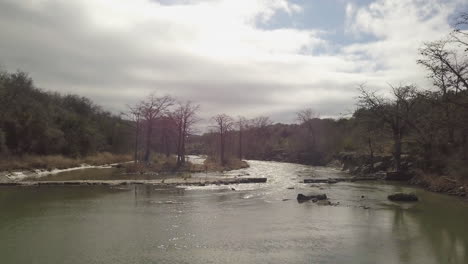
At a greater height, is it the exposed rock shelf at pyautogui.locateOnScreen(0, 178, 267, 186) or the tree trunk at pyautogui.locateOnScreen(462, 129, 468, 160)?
the tree trunk at pyautogui.locateOnScreen(462, 129, 468, 160)

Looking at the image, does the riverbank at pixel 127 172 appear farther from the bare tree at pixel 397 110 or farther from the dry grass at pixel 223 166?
the bare tree at pixel 397 110

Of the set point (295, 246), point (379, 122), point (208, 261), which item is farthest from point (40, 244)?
point (379, 122)

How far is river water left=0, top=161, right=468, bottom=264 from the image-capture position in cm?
1195

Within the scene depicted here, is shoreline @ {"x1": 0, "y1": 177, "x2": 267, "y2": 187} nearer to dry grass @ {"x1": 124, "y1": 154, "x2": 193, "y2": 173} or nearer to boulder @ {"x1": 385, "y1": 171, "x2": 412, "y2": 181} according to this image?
dry grass @ {"x1": 124, "y1": 154, "x2": 193, "y2": 173}

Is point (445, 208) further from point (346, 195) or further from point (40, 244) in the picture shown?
point (40, 244)

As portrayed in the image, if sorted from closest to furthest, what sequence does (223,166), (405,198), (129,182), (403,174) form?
1. (405,198)
2. (129,182)
3. (403,174)
4. (223,166)

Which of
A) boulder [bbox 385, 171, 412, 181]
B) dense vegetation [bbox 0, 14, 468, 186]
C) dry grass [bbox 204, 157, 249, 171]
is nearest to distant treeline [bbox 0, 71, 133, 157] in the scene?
dense vegetation [bbox 0, 14, 468, 186]

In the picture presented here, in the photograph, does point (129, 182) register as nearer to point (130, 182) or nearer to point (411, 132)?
point (130, 182)

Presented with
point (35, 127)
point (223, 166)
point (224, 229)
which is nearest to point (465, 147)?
point (224, 229)

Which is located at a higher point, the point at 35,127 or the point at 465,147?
the point at 35,127

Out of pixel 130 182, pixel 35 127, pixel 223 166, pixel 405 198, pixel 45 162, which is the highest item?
pixel 35 127

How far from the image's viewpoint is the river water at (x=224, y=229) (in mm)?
11945

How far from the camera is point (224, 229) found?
15.5m

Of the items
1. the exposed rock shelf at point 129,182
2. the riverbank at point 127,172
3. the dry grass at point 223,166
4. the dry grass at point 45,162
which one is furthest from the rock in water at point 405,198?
the dry grass at point 45,162
